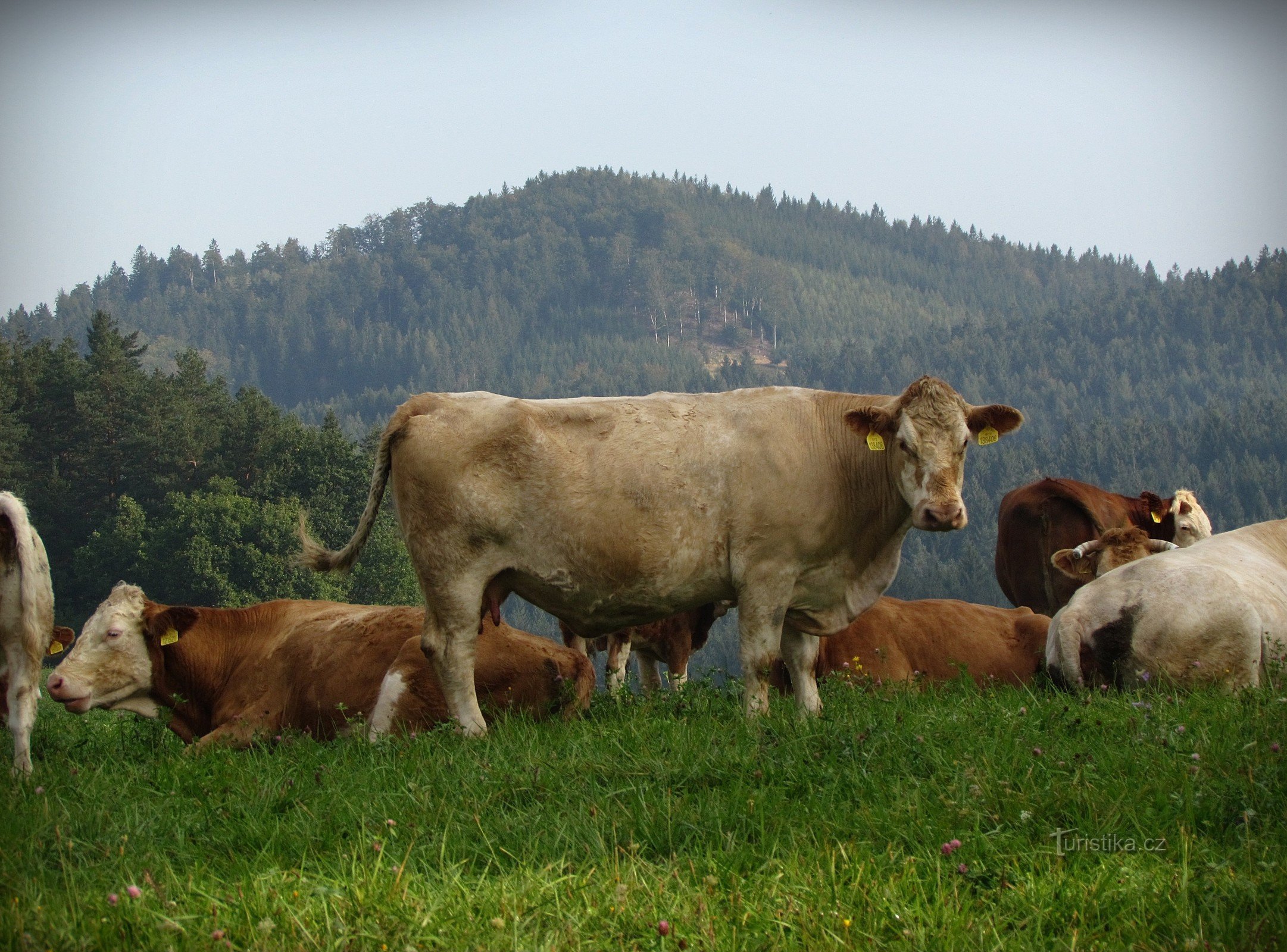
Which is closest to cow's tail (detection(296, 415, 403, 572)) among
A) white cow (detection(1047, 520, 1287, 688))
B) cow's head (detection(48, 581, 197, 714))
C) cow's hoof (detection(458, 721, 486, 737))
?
cow's head (detection(48, 581, 197, 714))

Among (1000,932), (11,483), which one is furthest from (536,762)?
(11,483)

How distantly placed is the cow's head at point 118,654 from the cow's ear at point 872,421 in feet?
17.7

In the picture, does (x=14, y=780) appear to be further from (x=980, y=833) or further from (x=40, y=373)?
(x=40, y=373)

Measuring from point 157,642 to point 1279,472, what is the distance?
15100cm

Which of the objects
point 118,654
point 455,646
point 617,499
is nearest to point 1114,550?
point 617,499

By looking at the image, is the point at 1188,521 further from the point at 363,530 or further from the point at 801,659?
the point at 363,530

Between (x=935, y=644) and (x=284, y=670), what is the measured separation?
542 cm

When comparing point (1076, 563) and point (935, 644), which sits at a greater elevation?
point (1076, 563)

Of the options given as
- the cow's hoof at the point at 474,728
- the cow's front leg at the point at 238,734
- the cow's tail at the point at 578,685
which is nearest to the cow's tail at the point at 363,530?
the cow's front leg at the point at 238,734

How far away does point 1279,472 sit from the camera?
14175cm

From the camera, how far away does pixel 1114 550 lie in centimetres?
1142

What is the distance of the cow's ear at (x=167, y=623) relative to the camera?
400 inches

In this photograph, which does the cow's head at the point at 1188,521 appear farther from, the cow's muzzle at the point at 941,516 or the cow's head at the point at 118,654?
the cow's head at the point at 118,654

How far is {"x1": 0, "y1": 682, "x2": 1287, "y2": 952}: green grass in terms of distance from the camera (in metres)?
4.40
